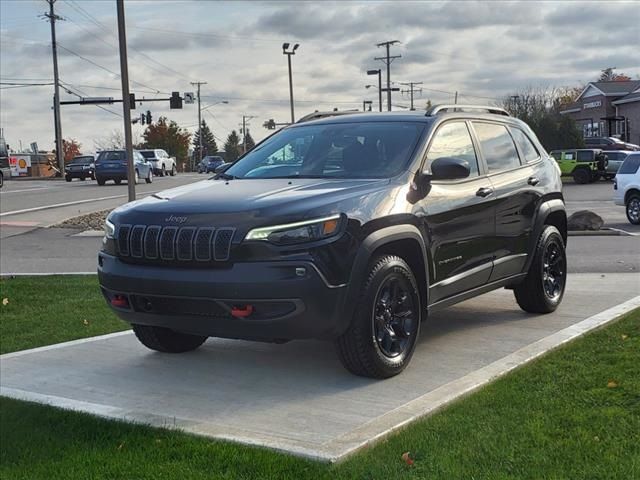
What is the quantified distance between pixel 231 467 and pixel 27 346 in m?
3.63

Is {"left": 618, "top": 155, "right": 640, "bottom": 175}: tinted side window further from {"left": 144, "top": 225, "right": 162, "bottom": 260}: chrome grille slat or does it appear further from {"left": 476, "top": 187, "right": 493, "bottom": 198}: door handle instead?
{"left": 144, "top": 225, "right": 162, "bottom": 260}: chrome grille slat

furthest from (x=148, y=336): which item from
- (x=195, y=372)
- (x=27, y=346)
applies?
(x=27, y=346)

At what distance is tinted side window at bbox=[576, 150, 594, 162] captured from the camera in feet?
126

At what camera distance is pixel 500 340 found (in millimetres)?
6125

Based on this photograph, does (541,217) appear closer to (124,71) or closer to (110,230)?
(110,230)

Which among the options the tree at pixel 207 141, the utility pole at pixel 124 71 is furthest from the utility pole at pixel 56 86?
the tree at pixel 207 141

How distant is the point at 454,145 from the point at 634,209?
13538 mm

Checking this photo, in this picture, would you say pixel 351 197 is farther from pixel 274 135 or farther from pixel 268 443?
pixel 274 135

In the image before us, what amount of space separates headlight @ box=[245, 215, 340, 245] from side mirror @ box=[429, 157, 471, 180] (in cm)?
118

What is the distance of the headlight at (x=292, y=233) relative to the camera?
14.7 feet

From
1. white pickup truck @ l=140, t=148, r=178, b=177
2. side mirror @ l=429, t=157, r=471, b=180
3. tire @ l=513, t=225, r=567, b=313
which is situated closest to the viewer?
side mirror @ l=429, t=157, r=471, b=180

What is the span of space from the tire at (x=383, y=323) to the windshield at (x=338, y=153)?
792 mm

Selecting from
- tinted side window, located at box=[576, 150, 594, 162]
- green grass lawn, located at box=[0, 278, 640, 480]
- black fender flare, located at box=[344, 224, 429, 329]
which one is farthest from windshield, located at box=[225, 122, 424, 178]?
tinted side window, located at box=[576, 150, 594, 162]

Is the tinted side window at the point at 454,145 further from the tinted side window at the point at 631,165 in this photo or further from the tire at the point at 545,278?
the tinted side window at the point at 631,165
